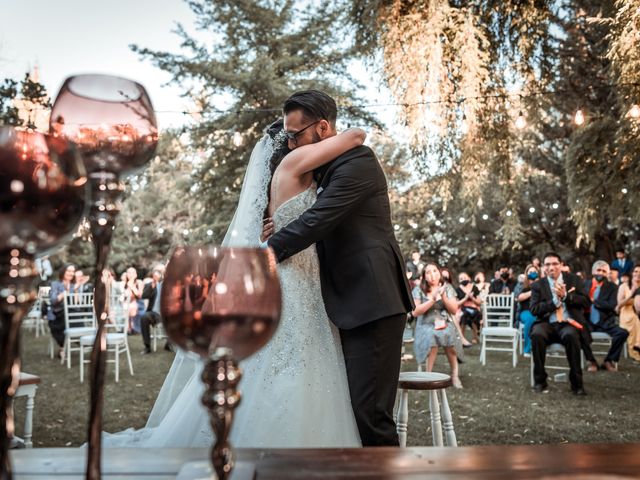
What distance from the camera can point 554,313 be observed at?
722cm

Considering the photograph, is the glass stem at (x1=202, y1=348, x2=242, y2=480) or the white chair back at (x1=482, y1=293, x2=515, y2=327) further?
the white chair back at (x1=482, y1=293, x2=515, y2=327)

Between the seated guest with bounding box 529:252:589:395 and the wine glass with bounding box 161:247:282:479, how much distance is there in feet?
22.4

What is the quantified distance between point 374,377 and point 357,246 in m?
A: 0.54

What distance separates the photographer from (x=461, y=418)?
554 cm

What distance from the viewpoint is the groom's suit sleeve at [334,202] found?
223 centimetres

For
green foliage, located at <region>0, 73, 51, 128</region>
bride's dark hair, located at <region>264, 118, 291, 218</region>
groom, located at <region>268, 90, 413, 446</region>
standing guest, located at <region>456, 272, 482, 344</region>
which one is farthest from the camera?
standing guest, located at <region>456, 272, 482, 344</region>

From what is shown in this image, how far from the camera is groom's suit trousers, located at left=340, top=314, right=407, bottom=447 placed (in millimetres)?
2355

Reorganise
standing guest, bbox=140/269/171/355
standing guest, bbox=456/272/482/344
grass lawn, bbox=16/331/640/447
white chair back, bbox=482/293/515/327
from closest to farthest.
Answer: grass lawn, bbox=16/331/640/447 < white chair back, bbox=482/293/515/327 < standing guest, bbox=140/269/171/355 < standing guest, bbox=456/272/482/344

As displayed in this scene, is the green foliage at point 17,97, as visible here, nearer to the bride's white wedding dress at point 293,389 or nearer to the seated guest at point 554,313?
the bride's white wedding dress at point 293,389

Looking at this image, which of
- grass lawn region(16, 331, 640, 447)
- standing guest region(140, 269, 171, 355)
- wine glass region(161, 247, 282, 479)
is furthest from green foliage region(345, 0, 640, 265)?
wine glass region(161, 247, 282, 479)

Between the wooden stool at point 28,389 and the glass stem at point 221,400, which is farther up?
the glass stem at point 221,400

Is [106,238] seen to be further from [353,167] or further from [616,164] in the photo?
[616,164]

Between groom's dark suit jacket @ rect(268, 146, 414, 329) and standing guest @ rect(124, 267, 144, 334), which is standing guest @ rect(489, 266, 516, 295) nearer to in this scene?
standing guest @ rect(124, 267, 144, 334)

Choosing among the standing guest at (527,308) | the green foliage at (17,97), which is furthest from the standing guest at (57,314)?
the standing guest at (527,308)
